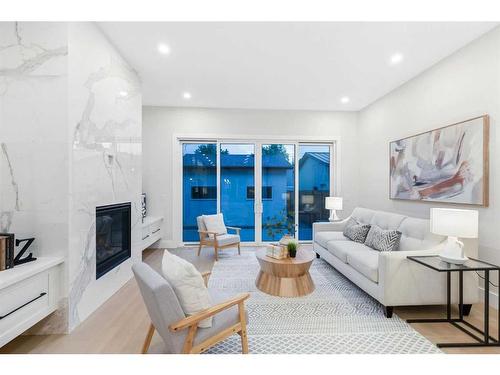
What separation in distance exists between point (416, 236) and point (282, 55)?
2.71 m

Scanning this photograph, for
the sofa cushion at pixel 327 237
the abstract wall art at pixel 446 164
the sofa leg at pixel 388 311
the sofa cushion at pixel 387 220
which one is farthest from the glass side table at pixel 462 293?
the sofa cushion at pixel 327 237

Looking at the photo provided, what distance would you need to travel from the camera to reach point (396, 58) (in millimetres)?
3143

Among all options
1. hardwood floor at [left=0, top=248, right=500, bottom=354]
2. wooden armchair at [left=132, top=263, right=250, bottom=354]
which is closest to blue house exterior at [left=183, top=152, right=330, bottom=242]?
hardwood floor at [left=0, top=248, right=500, bottom=354]

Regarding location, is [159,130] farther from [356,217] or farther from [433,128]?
[433,128]

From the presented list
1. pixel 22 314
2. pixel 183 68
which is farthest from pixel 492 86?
pixel 22 314

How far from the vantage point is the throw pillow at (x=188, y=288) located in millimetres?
1655

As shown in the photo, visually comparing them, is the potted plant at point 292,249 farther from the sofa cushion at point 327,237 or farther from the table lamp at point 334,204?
the table lamp at point 334,204

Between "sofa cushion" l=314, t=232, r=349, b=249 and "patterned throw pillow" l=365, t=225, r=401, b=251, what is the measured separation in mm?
619

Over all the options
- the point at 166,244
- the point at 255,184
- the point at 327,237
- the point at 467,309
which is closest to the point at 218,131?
the point at 255,184

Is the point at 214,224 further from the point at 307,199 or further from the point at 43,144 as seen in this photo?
the point at 43,144

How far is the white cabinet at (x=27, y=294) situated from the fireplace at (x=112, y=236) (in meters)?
0.53

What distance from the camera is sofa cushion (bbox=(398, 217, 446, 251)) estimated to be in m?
2.76

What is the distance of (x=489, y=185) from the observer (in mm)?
2590
